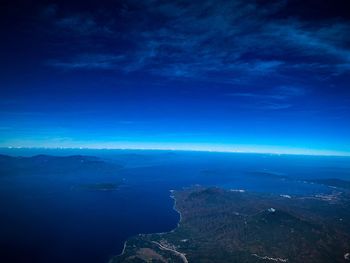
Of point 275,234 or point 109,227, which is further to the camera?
point 109,227

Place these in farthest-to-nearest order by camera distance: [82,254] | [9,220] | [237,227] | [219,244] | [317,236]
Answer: [9,220], [237,227], [317,236], [219,244], [82,254]

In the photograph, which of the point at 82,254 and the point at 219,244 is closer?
the point at 82,254

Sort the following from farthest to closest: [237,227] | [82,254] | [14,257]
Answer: [237,227], [82,254], [14,257]

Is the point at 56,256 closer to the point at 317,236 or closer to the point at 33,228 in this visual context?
the point at 33,228

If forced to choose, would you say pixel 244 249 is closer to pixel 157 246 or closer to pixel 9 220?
pixel 157 246

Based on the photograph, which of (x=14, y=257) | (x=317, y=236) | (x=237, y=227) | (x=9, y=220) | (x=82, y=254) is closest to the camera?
(x=14, y=257)

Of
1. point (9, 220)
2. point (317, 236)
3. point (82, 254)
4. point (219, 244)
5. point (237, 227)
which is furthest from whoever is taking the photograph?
point (9, 220)

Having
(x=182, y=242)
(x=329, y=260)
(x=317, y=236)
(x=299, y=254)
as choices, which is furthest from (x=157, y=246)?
(x=317, y=236)

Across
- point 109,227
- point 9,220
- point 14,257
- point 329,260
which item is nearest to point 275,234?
point 329,260

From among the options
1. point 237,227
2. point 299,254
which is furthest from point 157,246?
point 299,254
